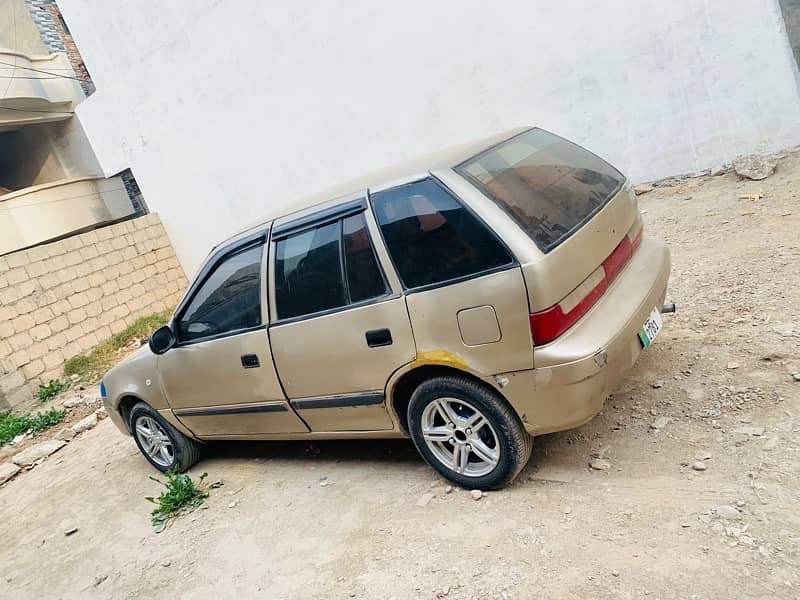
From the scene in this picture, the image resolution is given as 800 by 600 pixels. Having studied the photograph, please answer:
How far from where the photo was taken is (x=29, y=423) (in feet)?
23.9

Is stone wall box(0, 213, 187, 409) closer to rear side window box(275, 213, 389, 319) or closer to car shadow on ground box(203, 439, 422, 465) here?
car shadow on ground box(203, 439, 422, 465)

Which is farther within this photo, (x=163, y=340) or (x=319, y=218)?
Answer: (x=163, y=340)

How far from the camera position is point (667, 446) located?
9.44ft

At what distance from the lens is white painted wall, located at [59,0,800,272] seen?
6.99 meters

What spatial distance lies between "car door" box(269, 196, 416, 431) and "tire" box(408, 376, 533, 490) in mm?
208

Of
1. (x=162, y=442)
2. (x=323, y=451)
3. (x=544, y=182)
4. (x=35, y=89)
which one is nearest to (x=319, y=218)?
(x=544, y=182)

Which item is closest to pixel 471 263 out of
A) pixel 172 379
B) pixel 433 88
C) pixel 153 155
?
pixel 172 379

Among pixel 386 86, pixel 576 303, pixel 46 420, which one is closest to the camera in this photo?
pixel 576 303

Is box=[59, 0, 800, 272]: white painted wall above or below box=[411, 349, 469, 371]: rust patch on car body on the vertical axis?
above

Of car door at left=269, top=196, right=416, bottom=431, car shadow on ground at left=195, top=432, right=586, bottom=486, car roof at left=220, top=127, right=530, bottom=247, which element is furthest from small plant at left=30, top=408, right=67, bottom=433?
car door at left=269, top=196, right=416, bottom=431

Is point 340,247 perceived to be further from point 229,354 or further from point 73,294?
point 73,294

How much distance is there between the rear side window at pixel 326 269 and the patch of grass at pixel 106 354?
6633 mm

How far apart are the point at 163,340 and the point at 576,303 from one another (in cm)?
271

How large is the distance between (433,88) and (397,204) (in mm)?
6426
